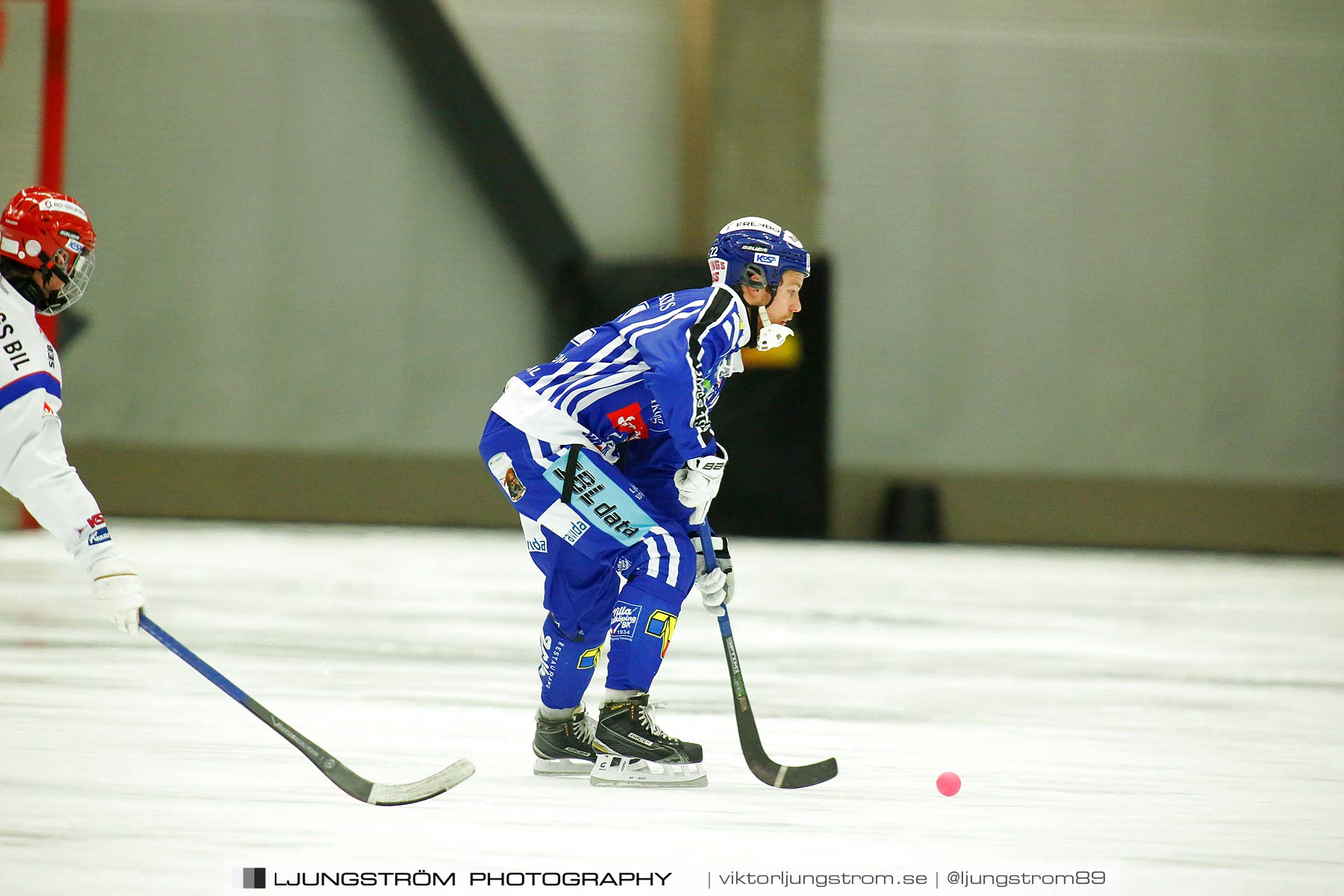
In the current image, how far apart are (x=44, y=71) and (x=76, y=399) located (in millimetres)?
2732

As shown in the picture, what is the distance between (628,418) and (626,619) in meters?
0.49

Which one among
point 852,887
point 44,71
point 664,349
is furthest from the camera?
point 44,71

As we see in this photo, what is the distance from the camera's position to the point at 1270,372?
35.0 feet

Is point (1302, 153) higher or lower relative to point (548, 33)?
lower

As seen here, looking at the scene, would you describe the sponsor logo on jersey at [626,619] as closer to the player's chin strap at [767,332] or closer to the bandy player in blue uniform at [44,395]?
the player's chin strap at [767,332]

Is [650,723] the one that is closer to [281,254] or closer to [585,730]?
[585,730]

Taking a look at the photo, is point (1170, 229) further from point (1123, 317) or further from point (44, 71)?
point (44, 71)

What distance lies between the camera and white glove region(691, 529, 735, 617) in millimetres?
3053

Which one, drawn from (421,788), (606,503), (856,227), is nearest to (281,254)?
(856,227)

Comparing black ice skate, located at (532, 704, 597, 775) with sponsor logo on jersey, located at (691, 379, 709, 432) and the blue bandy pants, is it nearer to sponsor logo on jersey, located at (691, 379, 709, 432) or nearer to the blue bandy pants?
the blue bandy pants

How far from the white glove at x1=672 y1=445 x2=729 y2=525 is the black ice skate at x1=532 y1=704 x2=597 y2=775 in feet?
2.11

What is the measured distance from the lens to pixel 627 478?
10.2ft

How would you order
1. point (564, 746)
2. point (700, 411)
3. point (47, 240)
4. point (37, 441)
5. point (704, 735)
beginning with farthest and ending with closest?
point (704, 735) < point (564, 746) < point (700, 411) < point (47, 240) < point (37, 441)

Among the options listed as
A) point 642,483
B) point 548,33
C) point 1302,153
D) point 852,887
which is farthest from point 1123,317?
point 852,887
